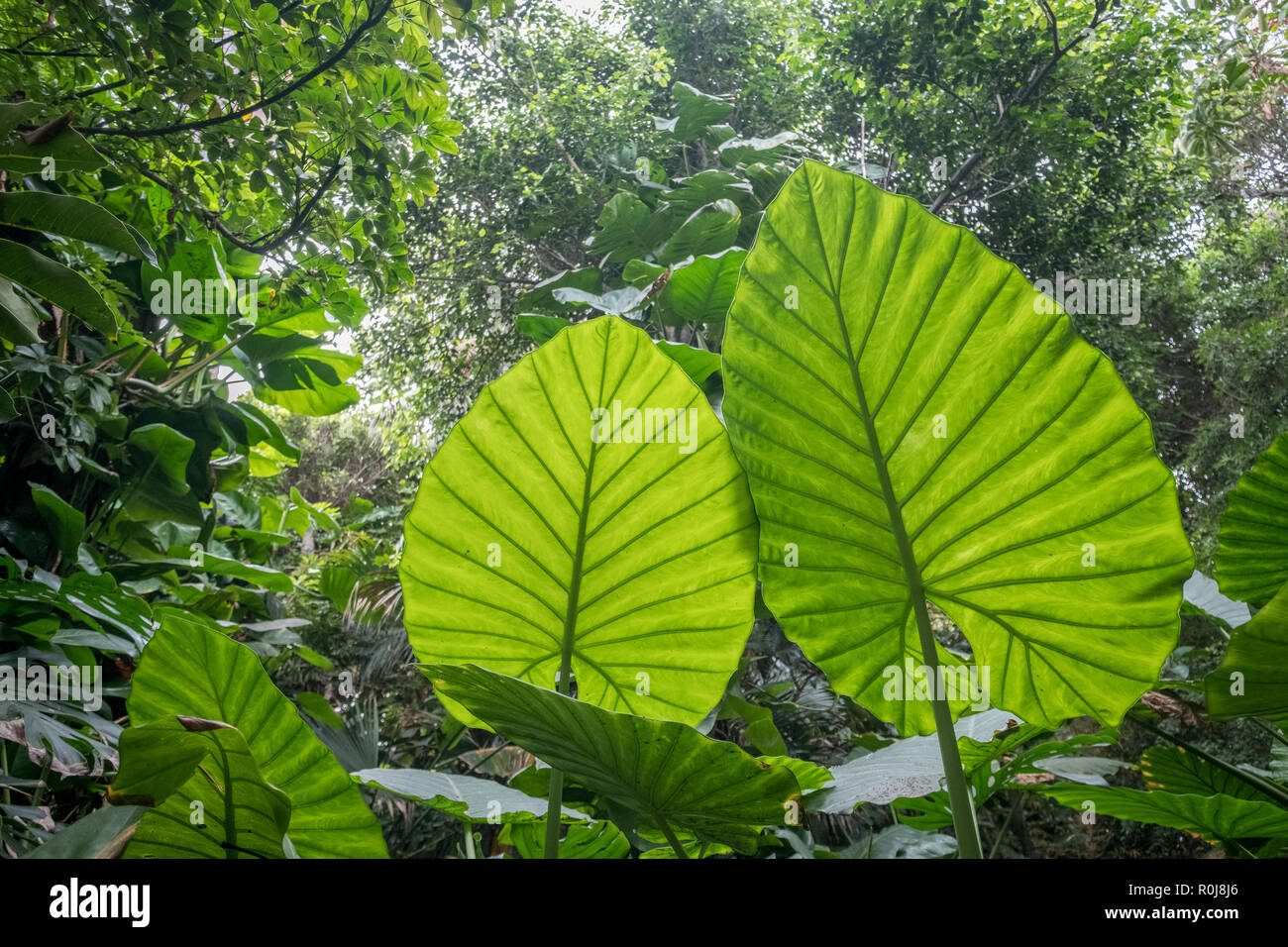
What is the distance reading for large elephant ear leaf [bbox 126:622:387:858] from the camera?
1.31 feet

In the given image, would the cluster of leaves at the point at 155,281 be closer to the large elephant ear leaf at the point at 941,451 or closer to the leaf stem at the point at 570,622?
the leaf stem at the point at 570,622

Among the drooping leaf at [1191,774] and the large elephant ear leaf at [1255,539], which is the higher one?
the large elephant ear leaf at [1255,539]

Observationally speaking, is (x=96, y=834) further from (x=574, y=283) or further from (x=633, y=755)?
(x=574, y=283)

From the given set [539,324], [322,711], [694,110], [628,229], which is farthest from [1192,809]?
[694,110]

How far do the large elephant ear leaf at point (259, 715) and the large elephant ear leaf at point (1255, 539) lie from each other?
2.15 feet

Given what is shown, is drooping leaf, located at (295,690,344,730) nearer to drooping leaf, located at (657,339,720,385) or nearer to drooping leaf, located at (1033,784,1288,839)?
drooping leaf, located at (657,339,720,385)

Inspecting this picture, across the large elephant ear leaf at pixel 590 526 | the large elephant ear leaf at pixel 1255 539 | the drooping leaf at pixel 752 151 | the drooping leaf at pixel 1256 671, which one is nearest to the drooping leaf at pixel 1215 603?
the large elephant ear leaf at pixel 1255 539

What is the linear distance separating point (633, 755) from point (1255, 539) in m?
0.58

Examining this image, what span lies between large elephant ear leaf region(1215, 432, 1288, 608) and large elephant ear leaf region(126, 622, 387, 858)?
654mm

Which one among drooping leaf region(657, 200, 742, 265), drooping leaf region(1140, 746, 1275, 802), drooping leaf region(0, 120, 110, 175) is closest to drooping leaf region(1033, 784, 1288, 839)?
drooping leaf region(1140, 746, 1275, 802)

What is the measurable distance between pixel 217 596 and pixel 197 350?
666 millimetres

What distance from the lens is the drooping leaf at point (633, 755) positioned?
1.03 ft
